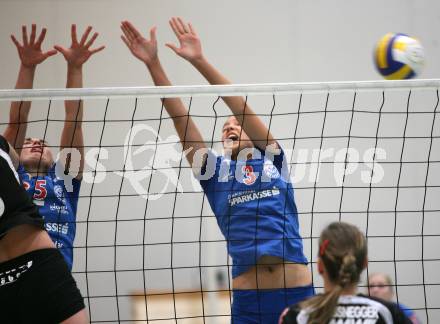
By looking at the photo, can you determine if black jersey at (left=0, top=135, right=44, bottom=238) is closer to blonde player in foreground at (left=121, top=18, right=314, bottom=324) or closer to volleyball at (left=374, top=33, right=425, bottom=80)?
blonde player in foreground at (left=121, top=18, right=314, bottom=324)

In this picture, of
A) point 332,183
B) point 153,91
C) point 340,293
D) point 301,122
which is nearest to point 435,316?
point 332,183

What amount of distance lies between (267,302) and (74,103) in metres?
1.96

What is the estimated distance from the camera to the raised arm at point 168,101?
14.3ft

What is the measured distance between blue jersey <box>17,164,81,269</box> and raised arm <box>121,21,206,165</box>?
834 millimetres

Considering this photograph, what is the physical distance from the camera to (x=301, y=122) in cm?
767

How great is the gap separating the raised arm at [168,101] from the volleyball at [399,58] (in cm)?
123

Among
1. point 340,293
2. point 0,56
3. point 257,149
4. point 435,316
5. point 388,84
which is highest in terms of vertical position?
point 0,56

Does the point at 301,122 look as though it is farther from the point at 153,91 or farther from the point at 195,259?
the point at 153,91

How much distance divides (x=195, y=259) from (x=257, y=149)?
3331mm

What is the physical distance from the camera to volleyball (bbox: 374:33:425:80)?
14.0 ft

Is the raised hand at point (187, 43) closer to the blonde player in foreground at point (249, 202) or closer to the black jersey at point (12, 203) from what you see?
the blonde player in foreground at point (249, 202)

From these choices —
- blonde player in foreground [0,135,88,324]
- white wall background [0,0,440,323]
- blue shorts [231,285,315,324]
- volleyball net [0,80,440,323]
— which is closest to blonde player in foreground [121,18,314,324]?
blue shorts [231,285,315,324]

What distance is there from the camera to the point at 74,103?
4.87 m

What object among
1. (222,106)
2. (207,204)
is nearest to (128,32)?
(222,106)
